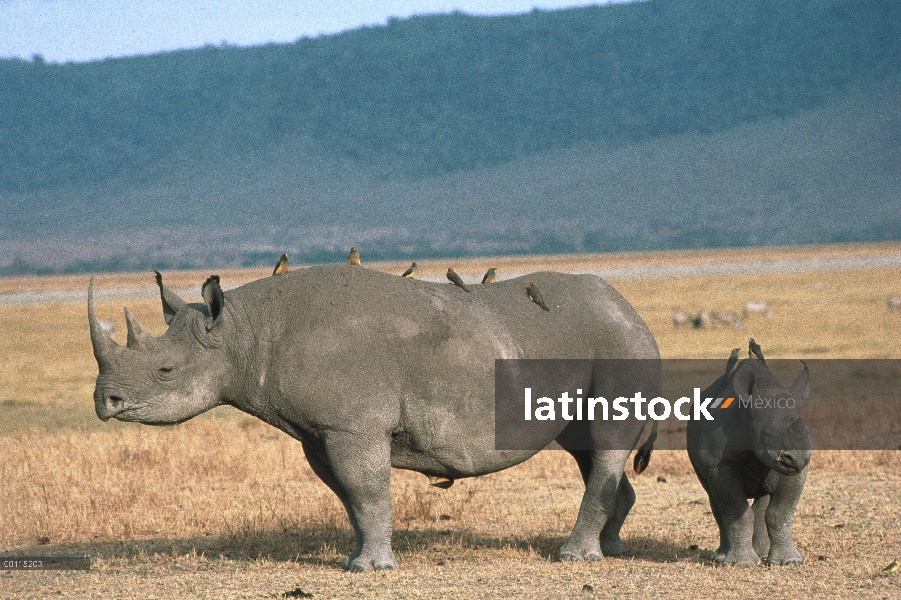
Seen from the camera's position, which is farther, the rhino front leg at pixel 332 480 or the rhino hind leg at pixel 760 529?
the rhino hind leg at pixel 760 529

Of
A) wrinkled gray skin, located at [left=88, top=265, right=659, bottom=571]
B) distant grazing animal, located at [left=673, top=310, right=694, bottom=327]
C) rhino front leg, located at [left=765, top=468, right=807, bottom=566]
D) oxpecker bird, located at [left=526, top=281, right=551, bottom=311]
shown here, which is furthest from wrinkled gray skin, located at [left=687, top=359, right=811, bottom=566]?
distant grazing animal, located at [left=673, top=310, right=694, bottom=327]

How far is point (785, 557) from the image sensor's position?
10.1 meters

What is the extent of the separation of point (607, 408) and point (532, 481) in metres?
4.18

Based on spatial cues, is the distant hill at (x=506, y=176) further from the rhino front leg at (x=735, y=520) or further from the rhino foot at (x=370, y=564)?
the rhino front leg at (x=735, y=520)

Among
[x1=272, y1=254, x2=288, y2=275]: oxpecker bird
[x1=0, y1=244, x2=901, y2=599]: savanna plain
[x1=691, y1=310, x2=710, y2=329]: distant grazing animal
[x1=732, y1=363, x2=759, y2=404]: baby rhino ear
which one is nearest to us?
[x1=0, y1=244, x2=901, y2=599]: savanna plain

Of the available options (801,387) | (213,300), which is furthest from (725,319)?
(213,300)

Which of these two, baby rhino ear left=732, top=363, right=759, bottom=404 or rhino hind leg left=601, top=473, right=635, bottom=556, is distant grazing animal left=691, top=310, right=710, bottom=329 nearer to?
rhino hind leg left=601, top=473, right=635, bottom=556

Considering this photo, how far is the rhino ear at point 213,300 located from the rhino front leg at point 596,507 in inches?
126

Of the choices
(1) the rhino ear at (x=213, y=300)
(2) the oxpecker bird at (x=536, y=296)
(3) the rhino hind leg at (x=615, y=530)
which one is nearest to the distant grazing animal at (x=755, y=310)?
(3) the rhino hind leg at (x=615, y=530)

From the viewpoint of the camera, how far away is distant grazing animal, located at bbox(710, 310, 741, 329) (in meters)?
37.8

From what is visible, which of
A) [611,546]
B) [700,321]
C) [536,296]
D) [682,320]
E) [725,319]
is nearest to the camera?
[536,296]

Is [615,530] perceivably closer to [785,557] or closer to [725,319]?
[785,557]

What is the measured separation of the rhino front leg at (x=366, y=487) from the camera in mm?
9820

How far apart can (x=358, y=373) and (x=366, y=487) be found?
0.83 meters
